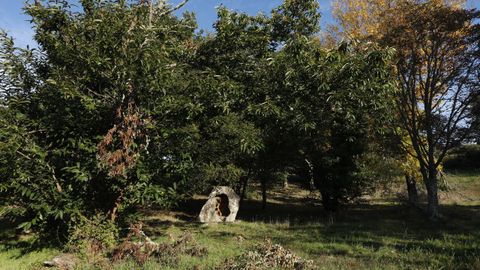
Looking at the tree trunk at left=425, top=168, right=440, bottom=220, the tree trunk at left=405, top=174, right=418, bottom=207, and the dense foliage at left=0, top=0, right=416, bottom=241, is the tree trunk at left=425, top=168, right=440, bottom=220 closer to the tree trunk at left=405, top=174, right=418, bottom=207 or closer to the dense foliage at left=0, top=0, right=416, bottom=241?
the tree trunk at left=405, top=174, right=418, bottom=207

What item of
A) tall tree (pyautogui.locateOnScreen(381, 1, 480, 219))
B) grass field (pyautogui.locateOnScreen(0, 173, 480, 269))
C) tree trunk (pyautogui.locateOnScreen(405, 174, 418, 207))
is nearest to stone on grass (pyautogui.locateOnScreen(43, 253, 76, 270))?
grass field (pyautogui.locateOnScreen(0, 173, 480, 269))

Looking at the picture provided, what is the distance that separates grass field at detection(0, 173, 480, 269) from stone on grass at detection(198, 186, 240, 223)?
0.90m

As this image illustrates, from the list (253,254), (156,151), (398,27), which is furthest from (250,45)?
(253,254)

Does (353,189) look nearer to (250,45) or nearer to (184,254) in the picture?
(250,45)

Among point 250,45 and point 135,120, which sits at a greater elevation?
point 250,45

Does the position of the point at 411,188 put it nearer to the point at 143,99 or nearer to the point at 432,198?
the point at 432,198

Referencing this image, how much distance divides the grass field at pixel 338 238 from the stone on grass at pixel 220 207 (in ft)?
2.95

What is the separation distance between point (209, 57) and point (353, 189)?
33.2 ft

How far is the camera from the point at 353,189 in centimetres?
1955

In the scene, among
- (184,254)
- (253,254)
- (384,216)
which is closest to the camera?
(253,254)

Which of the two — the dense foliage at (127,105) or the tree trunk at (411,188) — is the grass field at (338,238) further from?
the dense foliage at (127,105)

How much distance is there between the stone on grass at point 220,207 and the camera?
18172 mm

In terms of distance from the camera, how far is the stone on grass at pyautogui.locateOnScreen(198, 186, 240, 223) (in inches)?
715

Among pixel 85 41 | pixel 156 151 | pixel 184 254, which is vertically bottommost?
pixel 184 254
